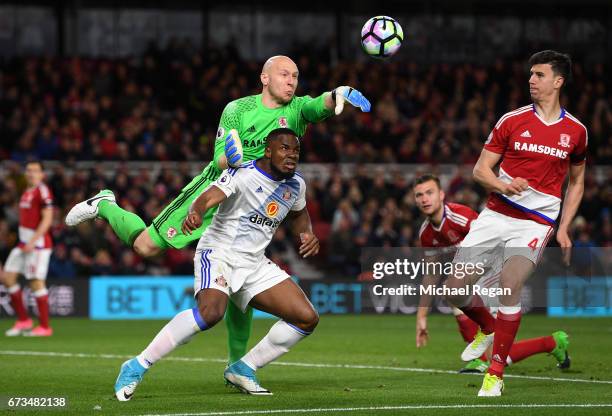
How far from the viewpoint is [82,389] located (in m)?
9.54

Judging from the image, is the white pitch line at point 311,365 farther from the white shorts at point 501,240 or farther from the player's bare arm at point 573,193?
the player's bare arm at point 573,193

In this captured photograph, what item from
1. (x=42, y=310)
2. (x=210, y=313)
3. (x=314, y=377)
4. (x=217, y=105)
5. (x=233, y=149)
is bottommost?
(x=42, y=310)

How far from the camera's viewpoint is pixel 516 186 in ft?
29.1

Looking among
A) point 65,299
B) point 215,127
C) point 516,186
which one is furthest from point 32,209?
point 215,127

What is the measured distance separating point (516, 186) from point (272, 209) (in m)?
1.87

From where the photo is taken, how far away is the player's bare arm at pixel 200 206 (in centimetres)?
817

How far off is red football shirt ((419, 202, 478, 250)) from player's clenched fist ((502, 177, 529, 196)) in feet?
6.99

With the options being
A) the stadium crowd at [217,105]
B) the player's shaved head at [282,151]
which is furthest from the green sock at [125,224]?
the stadium crowd at [217,105]

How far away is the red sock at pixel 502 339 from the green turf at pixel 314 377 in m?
0.25

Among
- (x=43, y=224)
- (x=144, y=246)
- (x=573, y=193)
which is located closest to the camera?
(x=573, y=193)

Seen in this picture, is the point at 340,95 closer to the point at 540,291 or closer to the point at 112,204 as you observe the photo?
the point at 112,204

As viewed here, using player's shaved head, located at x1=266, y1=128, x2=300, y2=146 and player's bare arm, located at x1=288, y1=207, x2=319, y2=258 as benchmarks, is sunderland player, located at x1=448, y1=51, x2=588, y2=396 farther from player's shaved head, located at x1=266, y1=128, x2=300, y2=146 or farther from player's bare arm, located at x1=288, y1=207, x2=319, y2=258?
player's shaved head, located at x1=266, y1=128, x2=300, y2=146

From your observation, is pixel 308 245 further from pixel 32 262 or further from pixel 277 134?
pixel 32 262

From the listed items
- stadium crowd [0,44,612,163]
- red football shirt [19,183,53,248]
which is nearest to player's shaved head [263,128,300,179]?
red football shirt [19,183,53,248]
